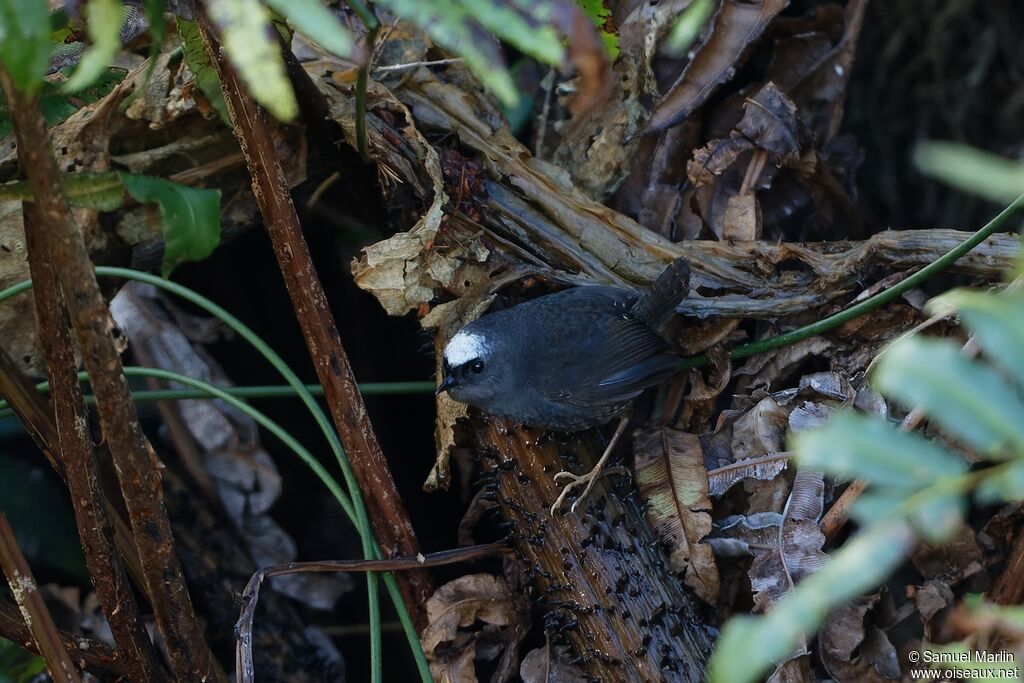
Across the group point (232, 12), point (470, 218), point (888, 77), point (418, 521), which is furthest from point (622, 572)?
point (888, 77)

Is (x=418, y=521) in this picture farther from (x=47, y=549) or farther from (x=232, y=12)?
(x=232, y=12)

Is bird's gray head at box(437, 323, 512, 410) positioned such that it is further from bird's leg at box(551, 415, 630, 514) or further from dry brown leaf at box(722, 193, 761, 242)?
dry brown leaf at box(722, 193, 761, 242)

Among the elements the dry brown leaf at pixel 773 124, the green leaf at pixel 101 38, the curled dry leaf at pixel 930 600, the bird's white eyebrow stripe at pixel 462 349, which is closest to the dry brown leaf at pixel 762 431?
the curled dry leaf at pixel 930 600

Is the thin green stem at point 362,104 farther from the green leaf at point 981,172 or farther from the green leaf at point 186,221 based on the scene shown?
the green leaf at point 981,172

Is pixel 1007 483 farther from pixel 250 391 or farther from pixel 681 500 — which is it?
pixel 250 391

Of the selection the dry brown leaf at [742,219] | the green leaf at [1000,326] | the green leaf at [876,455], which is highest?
the green leaf at [1000,326]

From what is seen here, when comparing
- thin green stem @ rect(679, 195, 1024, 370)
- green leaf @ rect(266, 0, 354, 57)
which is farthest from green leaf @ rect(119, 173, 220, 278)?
thin green stem @ rect(679, 195, 1024, 370)
